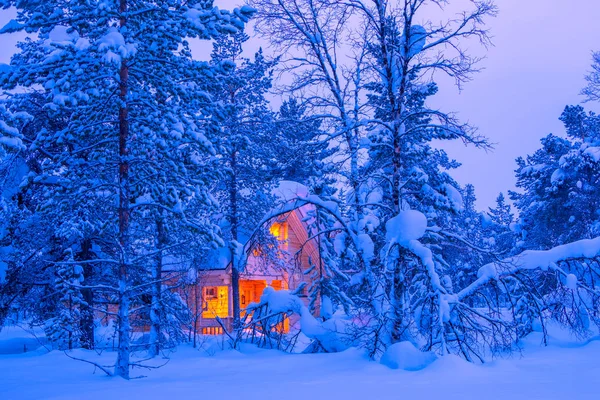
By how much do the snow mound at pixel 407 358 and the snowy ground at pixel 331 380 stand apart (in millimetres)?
205

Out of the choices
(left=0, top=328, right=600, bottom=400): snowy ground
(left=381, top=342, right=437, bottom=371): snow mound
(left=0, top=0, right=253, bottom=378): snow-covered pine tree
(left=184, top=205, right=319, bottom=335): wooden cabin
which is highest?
(left=0, top=0, right=253, bottom=378): snow-covered pine tree

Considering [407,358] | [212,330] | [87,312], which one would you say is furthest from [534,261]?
[212,330]

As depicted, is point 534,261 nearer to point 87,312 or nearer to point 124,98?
point 124,98

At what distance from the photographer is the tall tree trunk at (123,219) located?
856 centimetres

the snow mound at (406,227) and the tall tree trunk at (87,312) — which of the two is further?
the tall tree trunk at (87,312)

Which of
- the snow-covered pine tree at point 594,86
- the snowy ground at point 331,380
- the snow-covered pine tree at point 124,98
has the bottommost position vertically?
the snowy ground at point 331,380

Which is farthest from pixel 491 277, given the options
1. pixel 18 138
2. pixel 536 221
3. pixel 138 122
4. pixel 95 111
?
pixel 536 221

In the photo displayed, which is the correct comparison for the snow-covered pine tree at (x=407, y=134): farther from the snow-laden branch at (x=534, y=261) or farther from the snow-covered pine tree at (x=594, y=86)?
the snow-covered pine tree at (x=594, y=86)

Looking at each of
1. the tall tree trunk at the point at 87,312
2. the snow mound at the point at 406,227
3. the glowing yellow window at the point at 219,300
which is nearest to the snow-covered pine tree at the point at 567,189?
the snow mound at the point at 406,227

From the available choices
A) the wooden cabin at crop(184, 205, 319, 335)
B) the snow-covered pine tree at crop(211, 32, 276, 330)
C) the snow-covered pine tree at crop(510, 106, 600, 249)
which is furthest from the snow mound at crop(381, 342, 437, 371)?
the snow-covered pine tree at crop(510, 106, 600, 249)

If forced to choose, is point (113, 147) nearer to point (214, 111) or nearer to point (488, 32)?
point (214, 111)

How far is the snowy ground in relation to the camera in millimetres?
6449

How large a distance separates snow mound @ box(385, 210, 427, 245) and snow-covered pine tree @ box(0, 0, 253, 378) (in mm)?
3404

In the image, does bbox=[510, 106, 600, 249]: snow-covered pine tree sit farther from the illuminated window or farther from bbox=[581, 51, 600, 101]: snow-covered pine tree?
the illuminated window
